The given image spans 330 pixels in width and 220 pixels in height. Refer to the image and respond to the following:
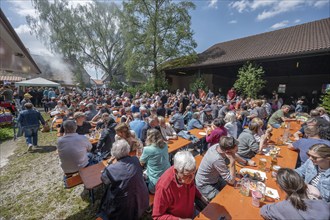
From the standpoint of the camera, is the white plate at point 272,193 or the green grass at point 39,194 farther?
the green grass at point 39,194

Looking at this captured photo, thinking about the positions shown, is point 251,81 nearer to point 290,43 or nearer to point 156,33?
point 290,43

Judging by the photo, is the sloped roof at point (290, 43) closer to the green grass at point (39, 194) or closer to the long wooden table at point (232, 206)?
the long wooden table at point (232, 206)

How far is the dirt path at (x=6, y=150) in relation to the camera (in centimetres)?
479

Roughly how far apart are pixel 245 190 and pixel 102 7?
84.0 ft

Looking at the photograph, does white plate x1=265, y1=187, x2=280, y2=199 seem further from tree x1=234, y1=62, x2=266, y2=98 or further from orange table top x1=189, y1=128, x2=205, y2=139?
tree x1=234, y1=62, x2=266, y2=98

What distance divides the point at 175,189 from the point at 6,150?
708 centimetres

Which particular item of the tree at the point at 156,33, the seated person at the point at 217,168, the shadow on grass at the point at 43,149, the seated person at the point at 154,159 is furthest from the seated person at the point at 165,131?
the tree at the point at 156,33

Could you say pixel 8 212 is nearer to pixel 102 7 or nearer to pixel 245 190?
pixel 245 190

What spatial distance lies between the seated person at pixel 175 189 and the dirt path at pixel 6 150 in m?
5.57

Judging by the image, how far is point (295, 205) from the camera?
139 cm

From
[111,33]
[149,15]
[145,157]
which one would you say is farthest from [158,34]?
[145,157]

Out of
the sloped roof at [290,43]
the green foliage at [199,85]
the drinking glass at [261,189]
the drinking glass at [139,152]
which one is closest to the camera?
the drinking glass at [261,189]

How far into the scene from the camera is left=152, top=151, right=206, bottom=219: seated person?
157cm

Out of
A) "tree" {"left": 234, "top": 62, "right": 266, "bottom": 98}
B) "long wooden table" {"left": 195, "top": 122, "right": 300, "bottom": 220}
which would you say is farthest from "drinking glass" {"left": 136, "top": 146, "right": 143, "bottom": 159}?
"tree" {"left": 234, "top": 62, "right": 266, "bottom": 98}
